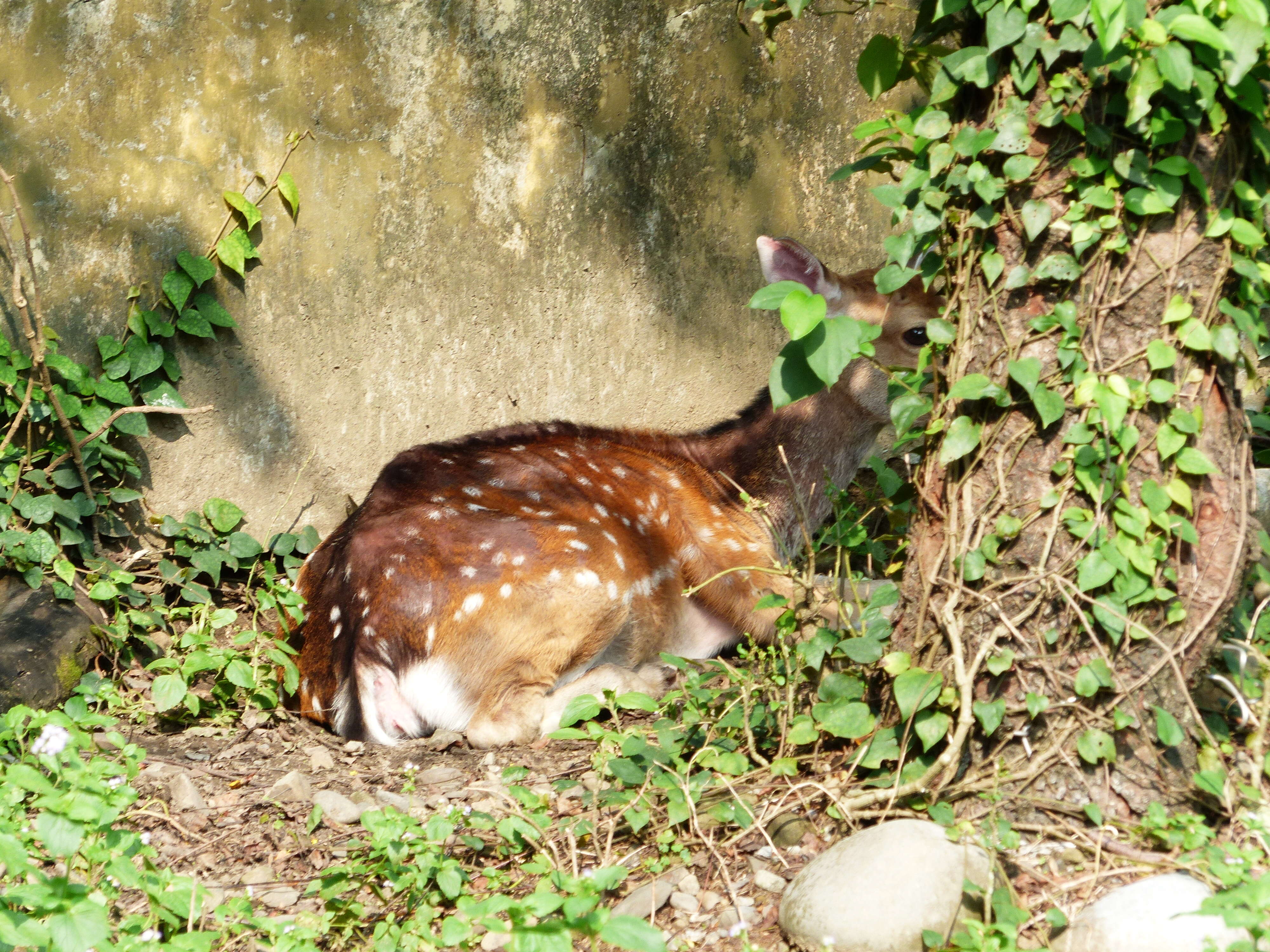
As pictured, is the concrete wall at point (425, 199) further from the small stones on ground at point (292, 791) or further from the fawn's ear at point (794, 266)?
the small stones on ground at point (292, 791)

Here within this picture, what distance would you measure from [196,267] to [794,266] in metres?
2.34

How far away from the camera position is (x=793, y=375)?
8.81 feet

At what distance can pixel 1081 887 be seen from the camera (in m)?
2.49

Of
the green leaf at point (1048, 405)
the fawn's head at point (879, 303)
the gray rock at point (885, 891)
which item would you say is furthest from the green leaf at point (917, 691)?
the fawn's head at point (879, 303)

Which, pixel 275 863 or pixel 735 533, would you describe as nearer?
pixel 275 863

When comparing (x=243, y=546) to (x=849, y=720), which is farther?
(x=243, y=546)

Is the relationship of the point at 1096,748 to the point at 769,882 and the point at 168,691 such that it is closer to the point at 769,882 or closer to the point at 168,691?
the point at 769,882

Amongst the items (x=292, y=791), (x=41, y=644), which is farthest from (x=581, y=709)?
(x=41, y=644)

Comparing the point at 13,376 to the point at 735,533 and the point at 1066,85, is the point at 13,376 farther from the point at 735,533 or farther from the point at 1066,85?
the point at 1066,85

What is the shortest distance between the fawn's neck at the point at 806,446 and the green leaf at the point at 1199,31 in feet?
9.70

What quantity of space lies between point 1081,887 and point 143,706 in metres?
3.17

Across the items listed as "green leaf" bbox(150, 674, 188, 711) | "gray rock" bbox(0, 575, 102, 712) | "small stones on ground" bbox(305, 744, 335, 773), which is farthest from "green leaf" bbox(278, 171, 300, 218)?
"small stones on ground" bbox(305, 744, 335, 773)

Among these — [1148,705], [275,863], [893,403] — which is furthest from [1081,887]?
[275,863]

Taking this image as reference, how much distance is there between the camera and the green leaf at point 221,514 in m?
4.94
